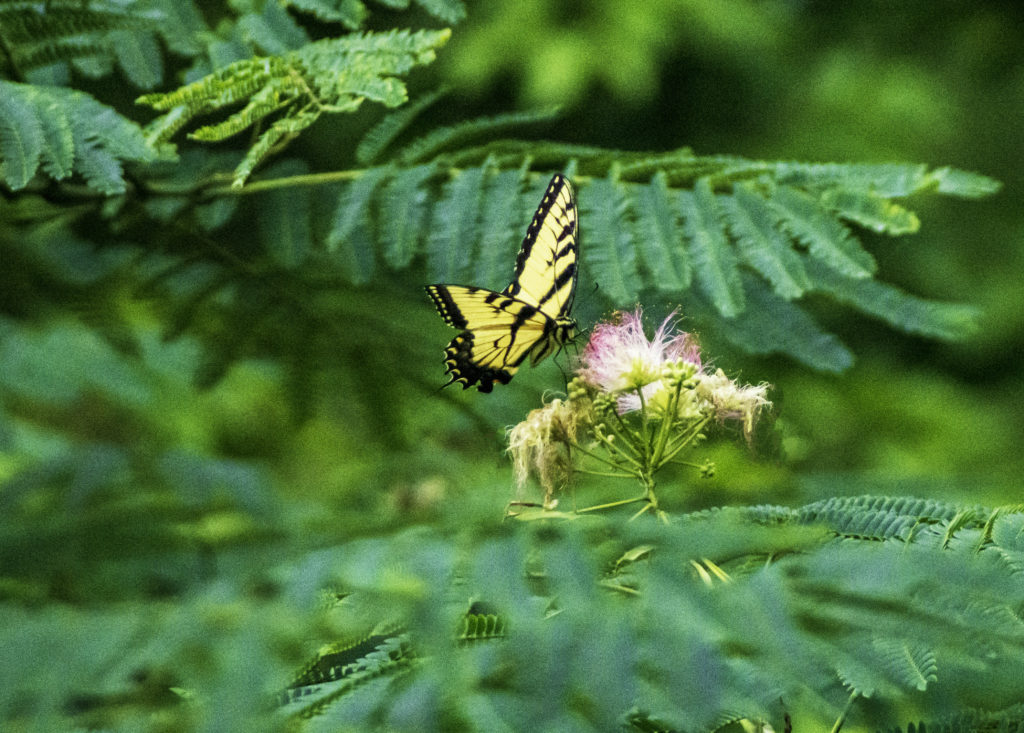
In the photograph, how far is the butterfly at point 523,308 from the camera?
3.43 feet

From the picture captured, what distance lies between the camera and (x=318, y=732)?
61 cm

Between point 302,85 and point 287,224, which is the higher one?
point 302,85

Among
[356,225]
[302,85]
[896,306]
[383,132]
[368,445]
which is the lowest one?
[368,445]

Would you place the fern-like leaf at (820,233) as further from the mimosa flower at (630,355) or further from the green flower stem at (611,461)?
the green flower stem at (611,461)

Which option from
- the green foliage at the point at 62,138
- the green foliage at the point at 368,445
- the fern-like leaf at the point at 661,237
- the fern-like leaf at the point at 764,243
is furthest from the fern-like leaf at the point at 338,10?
the fern-like leaf at the point at 764,243

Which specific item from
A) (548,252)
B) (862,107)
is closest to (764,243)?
(548,252)

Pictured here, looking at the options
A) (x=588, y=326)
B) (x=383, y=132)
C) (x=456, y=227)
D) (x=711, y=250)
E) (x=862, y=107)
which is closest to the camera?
(x=588, y=326)

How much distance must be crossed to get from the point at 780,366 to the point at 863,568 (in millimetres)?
1342

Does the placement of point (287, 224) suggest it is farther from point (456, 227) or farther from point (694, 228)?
point (694, 228)

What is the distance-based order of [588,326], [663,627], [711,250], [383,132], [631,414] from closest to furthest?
1. [663,627]
2. [631,414]
3. [588,326]
4. [711,250]
5. [383,132]

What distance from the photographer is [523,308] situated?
1050 mm

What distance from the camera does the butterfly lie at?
1045mm

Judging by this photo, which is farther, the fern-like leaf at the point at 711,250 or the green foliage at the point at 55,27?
the green foliage at the point at 55,27

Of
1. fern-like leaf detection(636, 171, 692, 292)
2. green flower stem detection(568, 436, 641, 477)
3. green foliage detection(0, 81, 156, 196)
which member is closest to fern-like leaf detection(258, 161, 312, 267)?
green foliage detection(0, 81, 156, 196)
